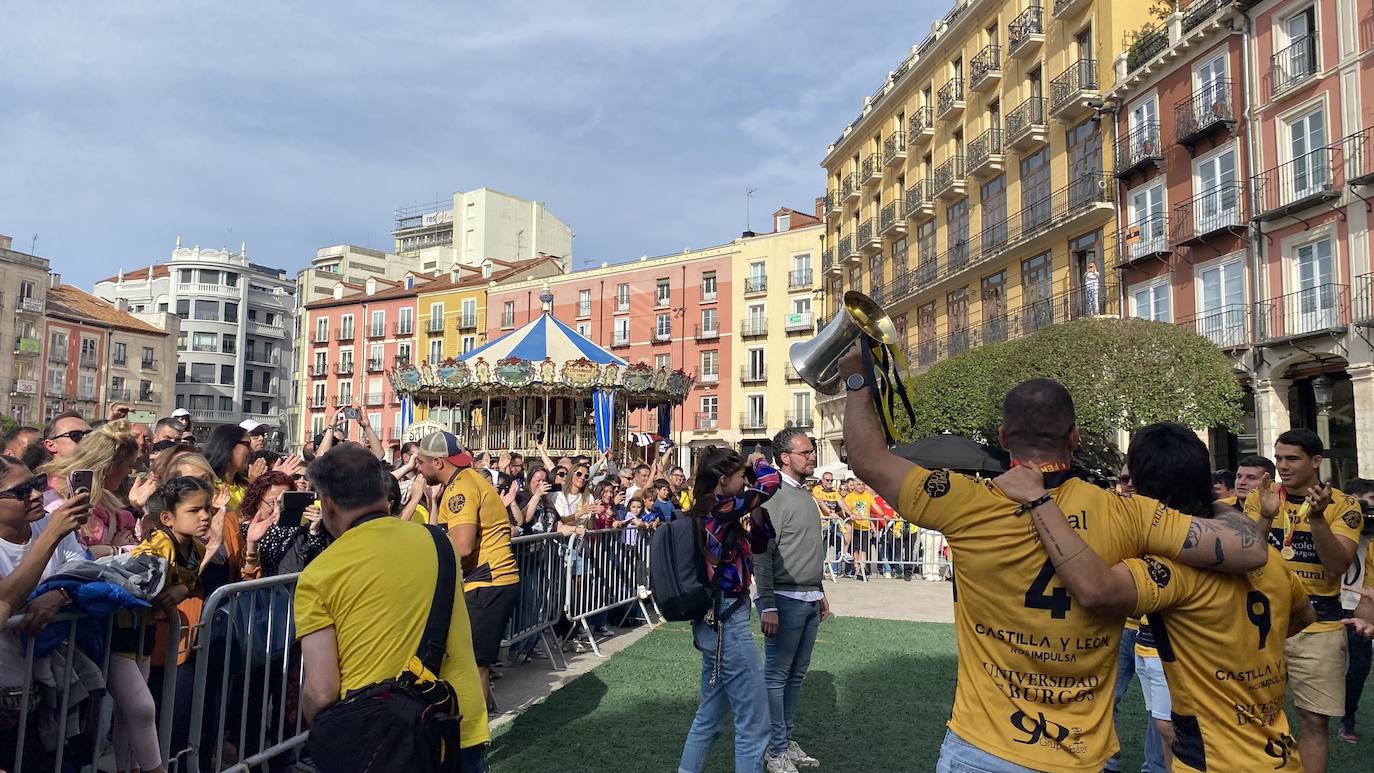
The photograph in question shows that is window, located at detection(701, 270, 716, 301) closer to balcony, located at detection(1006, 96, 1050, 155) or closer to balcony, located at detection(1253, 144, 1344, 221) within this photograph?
balcony, located at detection(1006, 96, 1050, 155)

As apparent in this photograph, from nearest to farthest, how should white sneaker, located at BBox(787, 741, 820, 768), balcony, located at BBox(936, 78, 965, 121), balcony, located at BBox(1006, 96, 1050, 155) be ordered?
white sneaker, located at BBox(787, 741, 820, 768), balcony, located at BBox(1006, 96, 1050, 155), balcony, located at BBox(936, 78, 965, 121)

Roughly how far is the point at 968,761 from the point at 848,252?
4041 cm

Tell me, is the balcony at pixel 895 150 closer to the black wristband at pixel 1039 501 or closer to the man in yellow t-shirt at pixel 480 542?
the man in yellow t-shirt at pixel 480 542

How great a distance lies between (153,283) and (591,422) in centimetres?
6169

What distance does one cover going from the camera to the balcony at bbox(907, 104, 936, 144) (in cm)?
3558

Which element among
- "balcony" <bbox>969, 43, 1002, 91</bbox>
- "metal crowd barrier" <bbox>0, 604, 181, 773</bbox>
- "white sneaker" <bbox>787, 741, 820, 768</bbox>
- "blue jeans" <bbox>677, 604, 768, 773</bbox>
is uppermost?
"balcony" <bbox>969, 43, 1002, 91</bbox>

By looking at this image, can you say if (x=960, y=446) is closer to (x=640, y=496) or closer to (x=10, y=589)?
(x=640, y=496)

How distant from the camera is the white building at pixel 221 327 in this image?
243 ft

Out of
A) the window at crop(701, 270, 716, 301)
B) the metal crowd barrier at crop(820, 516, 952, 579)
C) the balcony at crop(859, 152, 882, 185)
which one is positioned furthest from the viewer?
the window at crop(701, 270, 716, 301)

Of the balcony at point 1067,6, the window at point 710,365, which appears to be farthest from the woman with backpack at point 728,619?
the window at point 710,365

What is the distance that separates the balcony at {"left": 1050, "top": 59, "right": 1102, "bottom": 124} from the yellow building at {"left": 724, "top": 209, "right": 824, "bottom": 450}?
19457 mm

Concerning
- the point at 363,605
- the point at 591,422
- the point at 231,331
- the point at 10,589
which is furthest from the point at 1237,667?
the point at 231,331

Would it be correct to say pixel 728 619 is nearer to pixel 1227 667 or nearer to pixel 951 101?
pixel 1227 667

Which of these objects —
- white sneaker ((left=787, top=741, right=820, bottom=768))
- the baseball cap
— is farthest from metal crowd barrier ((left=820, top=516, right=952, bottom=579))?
the baseball cap
